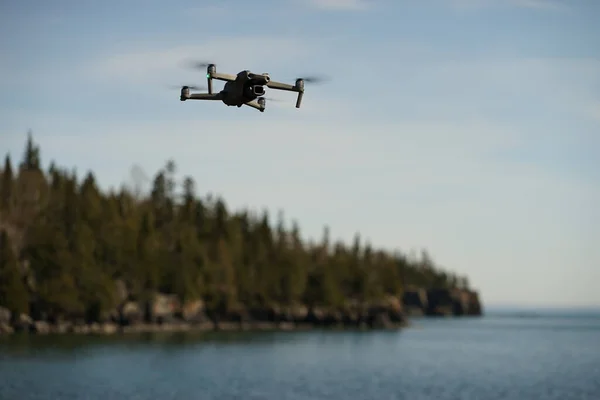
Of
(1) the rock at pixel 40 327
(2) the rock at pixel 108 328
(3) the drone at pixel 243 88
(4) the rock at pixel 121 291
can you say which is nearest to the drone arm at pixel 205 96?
(3) the drone at pixel 243 88

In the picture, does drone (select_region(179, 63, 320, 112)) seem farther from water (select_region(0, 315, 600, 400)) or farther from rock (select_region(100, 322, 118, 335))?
rock (select_region(100, 322, 118, 335))

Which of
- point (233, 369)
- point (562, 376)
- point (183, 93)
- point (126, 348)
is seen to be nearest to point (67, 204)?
point (126, 348)

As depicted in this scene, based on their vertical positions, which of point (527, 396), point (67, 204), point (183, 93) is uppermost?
point (67, 204)

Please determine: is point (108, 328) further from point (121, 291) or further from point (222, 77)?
point (222, 77)

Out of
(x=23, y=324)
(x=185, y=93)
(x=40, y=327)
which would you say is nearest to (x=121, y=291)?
(x=40, y=327)

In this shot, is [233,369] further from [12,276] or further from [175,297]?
[175,297]

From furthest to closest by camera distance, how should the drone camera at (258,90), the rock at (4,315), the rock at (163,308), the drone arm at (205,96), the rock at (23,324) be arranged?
the rock at (163,308), the rock at (23,324), the rock at (4,315), the drone arm at (205,96), the drone camera at (258,90)

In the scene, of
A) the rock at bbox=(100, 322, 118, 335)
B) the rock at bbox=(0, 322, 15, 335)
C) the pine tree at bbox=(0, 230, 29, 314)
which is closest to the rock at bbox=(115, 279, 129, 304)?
the rock at bbox=(100, 322, 118, 335)

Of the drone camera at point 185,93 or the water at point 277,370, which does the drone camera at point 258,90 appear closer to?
the drone camera at point 185,93

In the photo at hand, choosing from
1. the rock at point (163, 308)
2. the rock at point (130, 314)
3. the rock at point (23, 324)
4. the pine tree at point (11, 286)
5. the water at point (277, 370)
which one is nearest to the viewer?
the water at point (277, 370)
